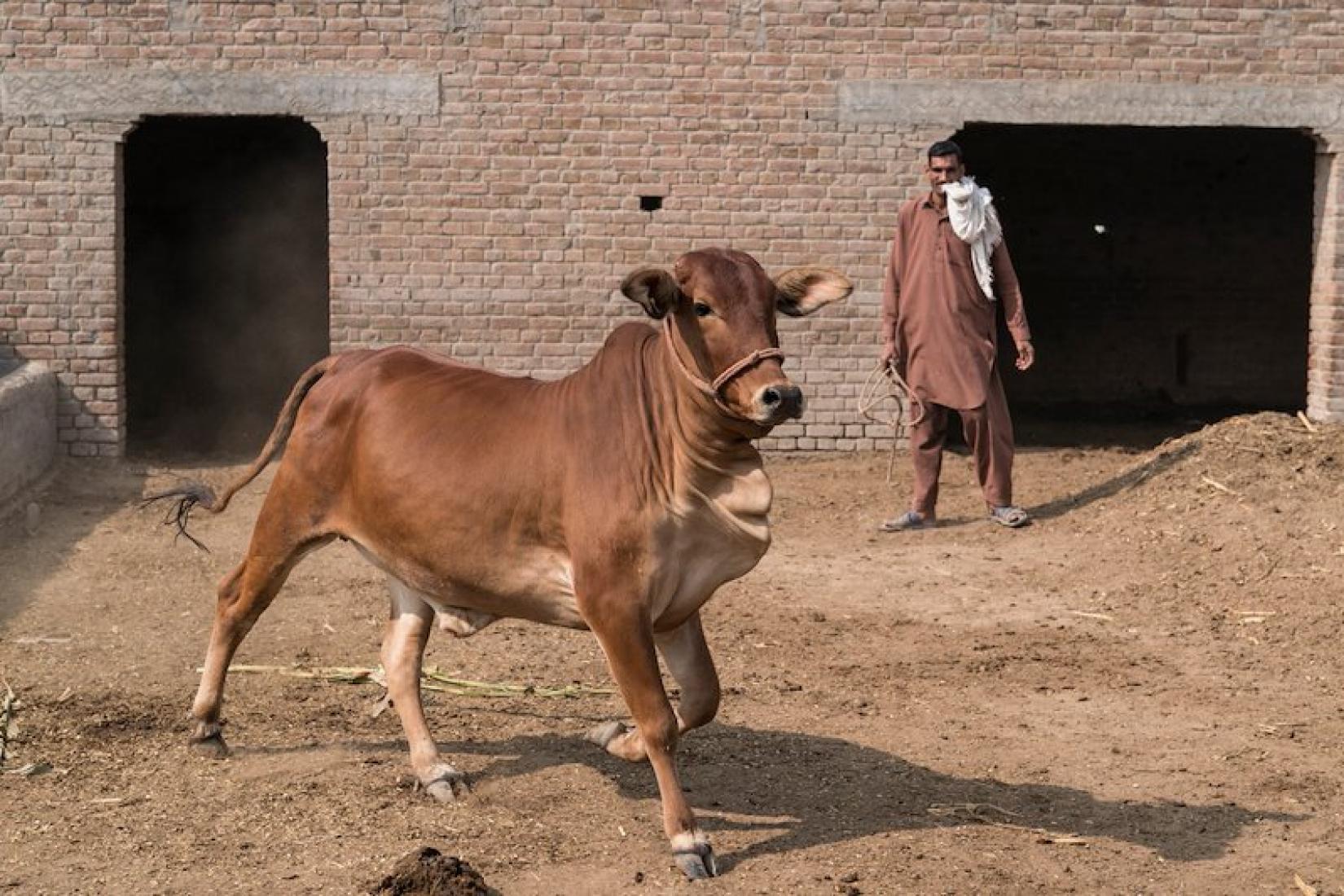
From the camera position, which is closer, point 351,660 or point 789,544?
point 351,660

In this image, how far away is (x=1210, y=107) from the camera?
543 inches

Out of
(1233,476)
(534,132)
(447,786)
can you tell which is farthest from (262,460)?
(534,132)

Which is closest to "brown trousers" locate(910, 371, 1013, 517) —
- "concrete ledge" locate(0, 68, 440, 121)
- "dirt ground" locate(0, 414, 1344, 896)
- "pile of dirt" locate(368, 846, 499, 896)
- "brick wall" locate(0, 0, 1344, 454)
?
"dirt ground" locate(0, 414, 1344, 896)

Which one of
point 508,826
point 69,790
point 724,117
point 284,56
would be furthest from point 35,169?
point 508,826

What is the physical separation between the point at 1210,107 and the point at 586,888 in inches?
396

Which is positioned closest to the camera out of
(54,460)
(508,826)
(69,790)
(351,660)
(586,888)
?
(586,888)

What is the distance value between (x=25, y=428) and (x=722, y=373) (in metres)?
8.14

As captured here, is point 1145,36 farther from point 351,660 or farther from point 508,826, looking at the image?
point 508,826

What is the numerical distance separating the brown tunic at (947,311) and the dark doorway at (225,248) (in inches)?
317

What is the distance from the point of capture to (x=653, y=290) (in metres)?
5.57

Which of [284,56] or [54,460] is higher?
[284,56]

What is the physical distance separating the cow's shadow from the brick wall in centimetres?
698

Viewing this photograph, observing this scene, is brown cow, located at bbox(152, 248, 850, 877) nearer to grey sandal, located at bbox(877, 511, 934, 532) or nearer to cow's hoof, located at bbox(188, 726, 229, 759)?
cow's hoof, located at bbox(188, 726, 229, 759)

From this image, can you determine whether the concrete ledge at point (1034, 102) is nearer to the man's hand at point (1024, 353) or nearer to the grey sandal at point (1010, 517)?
the man's hand at point (1024, 353)
